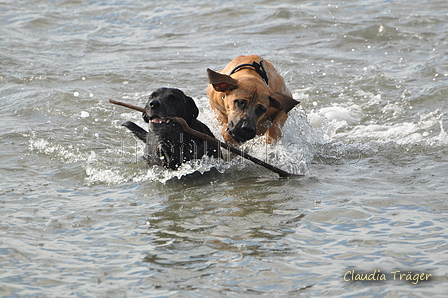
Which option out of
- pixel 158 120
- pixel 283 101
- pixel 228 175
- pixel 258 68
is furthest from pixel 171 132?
pixel 258 68

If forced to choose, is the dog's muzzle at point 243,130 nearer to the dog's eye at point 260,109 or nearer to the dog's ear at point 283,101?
the dog's eye at point 260,109

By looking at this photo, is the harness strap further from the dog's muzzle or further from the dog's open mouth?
the dog's open mouth

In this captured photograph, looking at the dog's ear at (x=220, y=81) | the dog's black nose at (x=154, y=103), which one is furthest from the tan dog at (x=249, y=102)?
the dog's black nose at (x=154, y=103)

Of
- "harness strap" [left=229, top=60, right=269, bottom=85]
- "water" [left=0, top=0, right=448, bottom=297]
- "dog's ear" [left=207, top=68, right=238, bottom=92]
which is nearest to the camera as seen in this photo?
"water" [left=0, top=0, right=448, bottom=297]

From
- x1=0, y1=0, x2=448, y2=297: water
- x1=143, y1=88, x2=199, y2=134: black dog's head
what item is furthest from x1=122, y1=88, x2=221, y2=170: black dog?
x1=0, y1=0, x2=448, y2=297: water

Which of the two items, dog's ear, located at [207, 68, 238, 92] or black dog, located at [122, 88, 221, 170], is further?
dog's ear, located at [207, 68, 238, 92]

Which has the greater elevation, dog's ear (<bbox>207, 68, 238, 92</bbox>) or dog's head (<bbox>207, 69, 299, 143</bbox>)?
dog's ear (<bbox>207, 68, 238, 92</bbox>)

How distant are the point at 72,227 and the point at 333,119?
4.49 meters

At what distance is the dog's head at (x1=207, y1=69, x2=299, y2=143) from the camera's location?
5.48m

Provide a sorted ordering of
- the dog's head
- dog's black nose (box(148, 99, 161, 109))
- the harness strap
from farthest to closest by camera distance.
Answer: the harness strap
the dog's head
dog's black nose (box(148, 99, 161, 109))

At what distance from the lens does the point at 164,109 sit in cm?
542

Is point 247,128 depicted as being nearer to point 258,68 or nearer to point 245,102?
point 245,102

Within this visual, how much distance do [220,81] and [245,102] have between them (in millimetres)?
309

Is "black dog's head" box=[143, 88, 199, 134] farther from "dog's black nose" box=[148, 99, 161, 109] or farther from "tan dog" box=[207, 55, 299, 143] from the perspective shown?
"tan dog" box=[207, 55, 299, 143]
